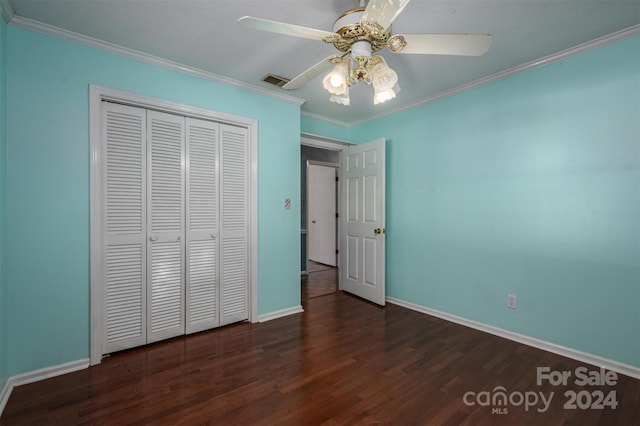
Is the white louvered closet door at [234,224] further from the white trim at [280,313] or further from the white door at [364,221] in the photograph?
the white door at [364,221]

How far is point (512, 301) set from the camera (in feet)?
8.59

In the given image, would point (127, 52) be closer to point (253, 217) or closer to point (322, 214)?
point (253, 217)

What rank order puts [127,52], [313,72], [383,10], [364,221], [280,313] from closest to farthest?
[383,10]
[313,72]
[127,52]
[280,313]
[364,221]

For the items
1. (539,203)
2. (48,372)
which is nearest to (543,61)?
(539,203)

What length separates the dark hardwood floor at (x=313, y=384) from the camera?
164 cm

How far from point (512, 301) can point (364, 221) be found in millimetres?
1778

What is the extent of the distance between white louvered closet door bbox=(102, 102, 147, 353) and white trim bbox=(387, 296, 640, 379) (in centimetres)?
289

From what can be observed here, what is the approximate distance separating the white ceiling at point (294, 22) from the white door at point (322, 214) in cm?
343

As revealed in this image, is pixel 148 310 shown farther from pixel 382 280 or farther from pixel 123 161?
pixel 382 280

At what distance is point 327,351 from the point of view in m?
2.39

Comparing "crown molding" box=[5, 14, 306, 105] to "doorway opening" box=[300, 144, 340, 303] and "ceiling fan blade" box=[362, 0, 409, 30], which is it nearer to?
"ceiling fan blade" box=[362, 0, 409, 30]

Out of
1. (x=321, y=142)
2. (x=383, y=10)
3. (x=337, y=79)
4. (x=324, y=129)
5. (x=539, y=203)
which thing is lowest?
(x=539, y=203)

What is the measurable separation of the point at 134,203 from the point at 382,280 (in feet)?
8.86

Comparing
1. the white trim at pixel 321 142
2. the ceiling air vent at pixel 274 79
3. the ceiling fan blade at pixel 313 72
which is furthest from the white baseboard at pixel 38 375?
the white trim at pixel 321 142
